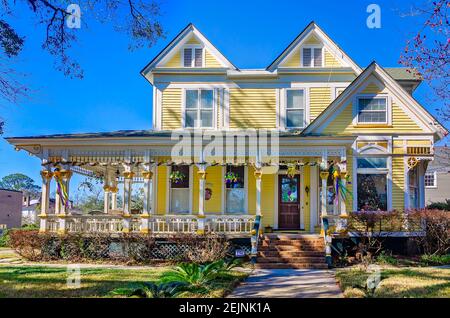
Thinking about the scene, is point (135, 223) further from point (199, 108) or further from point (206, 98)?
point (206, 98)

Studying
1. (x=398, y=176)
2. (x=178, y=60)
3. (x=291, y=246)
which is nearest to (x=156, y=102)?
(x=178, y=60)

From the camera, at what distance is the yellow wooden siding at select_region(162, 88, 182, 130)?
1727cm

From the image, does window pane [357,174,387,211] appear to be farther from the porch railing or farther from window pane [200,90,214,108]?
window pane [200,90,214,108]

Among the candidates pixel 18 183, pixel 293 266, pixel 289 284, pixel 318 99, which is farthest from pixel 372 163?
pixel 18 183

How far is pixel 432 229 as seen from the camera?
1329 centimetres

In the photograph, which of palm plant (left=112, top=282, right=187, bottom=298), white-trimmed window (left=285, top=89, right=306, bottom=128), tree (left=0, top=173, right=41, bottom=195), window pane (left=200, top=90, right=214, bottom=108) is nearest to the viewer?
palm plant (left=112, top=282, right=187, bottom=298)

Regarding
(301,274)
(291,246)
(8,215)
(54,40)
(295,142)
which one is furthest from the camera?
(8,215)

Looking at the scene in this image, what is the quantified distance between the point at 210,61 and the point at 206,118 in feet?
7.21

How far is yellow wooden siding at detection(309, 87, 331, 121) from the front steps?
5.12 metres

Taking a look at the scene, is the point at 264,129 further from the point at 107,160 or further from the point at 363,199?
the point at 107,160

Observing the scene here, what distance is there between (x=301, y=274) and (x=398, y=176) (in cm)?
630

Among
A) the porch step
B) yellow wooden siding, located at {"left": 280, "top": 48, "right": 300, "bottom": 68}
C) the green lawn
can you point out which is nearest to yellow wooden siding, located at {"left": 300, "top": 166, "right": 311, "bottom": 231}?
the porch step

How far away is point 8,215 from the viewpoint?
39719 mm

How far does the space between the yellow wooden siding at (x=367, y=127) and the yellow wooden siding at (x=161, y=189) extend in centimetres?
580
